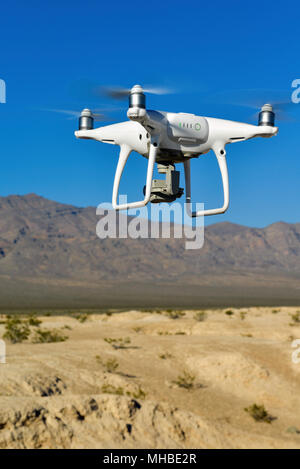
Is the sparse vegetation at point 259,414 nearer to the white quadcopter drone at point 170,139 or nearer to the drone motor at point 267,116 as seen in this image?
the white quadcopter drone at point 170,139

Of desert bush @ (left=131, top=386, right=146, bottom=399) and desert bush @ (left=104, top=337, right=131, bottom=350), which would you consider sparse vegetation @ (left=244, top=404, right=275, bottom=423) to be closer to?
desert bush @ (left=131, top=386, right=146, bottom=399)

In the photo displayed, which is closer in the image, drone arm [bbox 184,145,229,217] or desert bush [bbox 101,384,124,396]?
drone arm [bbox 184,145,229,217]

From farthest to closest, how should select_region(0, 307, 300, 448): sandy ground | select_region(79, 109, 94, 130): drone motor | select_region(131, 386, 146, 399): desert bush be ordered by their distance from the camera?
select_region(131, 386, 146, 399): desert bush, select_region(0, 307, 300, 448): sandy ground, select_region(79, 109, 94, 130): drone motor

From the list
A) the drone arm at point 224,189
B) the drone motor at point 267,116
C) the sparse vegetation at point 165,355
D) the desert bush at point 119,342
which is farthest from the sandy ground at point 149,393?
the drone motor at point 267,116

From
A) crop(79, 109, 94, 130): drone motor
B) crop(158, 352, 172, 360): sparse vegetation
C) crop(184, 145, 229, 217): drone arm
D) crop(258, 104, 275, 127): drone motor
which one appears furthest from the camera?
crop(158, 352, 172, 360): sparse vegetation

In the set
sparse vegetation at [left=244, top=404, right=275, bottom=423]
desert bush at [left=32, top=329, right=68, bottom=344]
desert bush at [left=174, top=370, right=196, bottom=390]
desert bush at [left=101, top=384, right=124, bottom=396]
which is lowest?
sparse vegetation at [left=244, top=404, right=275, bottom=423]

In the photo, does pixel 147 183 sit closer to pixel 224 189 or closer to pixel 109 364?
pixel 224 189

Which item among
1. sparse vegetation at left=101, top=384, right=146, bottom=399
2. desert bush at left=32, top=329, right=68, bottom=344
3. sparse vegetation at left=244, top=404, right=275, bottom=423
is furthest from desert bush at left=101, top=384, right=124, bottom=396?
desert bush at left=32, top=329, right=68, bottom=344
